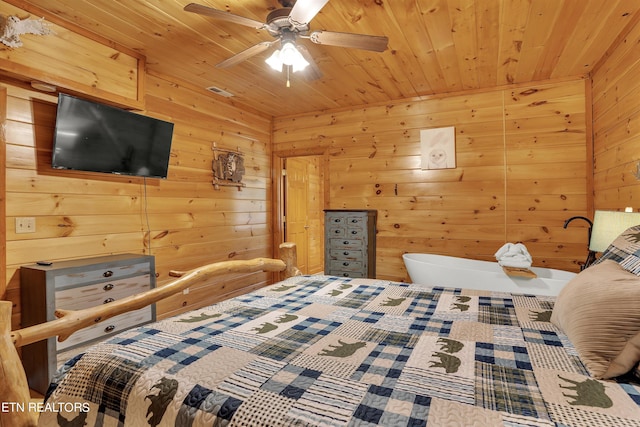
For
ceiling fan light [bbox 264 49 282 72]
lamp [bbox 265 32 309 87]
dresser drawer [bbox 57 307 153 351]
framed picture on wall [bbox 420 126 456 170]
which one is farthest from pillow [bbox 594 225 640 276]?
dresser drawer [bbox 57 307 153 351]

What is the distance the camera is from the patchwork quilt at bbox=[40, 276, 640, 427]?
79 cm

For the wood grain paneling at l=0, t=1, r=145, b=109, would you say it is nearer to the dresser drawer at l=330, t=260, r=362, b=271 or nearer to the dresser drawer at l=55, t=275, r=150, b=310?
the dresser drawer at l=55, t=275, r=150, b=310

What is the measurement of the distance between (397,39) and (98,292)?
2867mm

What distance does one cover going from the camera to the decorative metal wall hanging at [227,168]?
382cm

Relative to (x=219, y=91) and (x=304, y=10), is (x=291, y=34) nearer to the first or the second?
(x=304, y=10)

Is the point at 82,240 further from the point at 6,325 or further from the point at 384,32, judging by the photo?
the point at 384,32

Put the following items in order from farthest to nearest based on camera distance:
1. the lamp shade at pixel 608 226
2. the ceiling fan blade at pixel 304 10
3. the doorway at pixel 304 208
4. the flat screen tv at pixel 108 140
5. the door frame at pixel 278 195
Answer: the doorway at pixel 304 208
the door frame at pixel 278 195
the flat screen tv at pixel 108 140
the lamp shade at pixel 608 226
the ceiling fan blade at pixel 304 10

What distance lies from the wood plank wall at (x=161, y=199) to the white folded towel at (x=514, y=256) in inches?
114

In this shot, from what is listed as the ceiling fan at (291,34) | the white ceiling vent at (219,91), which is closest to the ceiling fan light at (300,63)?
the ceiling fan at (291,34)

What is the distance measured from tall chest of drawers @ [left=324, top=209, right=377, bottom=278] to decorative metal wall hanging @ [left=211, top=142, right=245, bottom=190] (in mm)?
1191

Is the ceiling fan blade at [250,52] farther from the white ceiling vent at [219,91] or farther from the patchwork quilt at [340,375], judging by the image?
the patchwork quilt at [340,375]

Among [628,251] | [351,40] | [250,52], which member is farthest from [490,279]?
[250,52]

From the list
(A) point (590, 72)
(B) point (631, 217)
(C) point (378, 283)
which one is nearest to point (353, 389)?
(C) point (378, 283)

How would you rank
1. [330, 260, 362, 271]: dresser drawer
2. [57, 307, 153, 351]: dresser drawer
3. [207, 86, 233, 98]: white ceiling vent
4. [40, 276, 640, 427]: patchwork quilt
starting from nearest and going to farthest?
[40, 276, 640, 427]: patchwork quilt → [57, 307, 153, 351]: dresser drawer → [207, 86, 233, 98]: white ceiling vent → [330, 260, 362, 271]: dresser drawer
